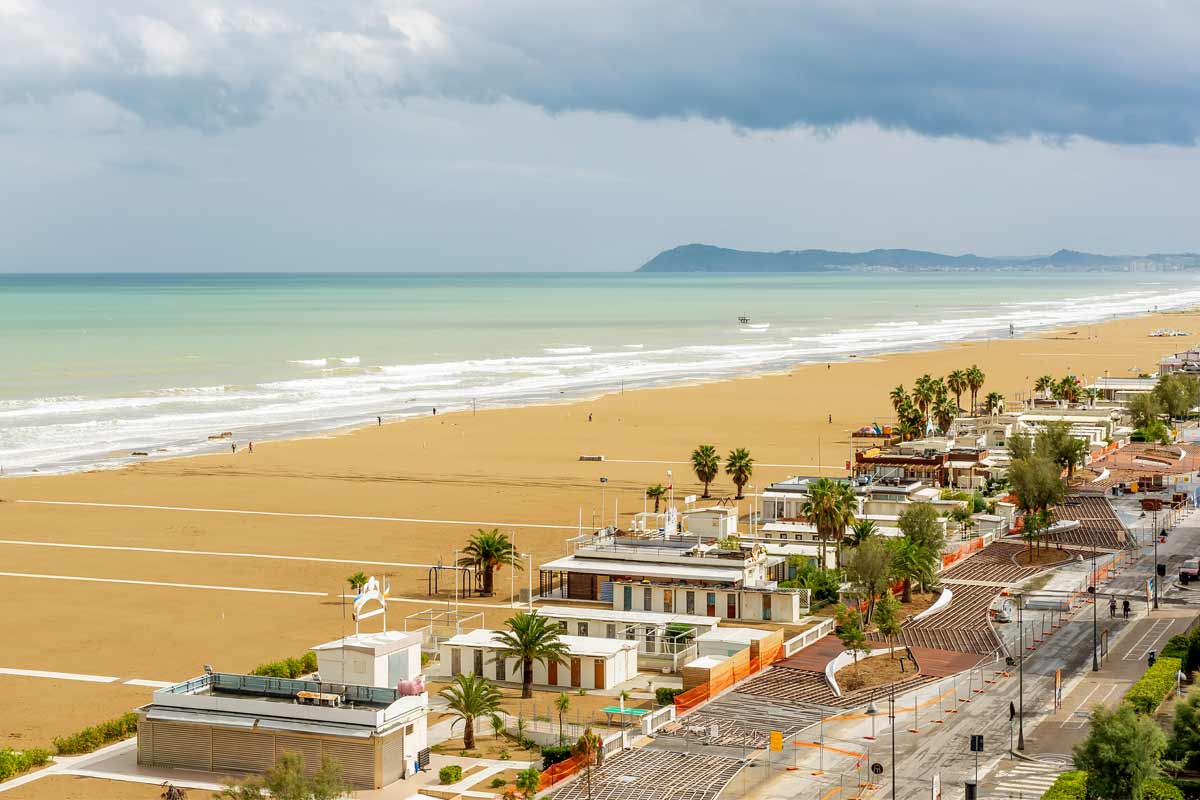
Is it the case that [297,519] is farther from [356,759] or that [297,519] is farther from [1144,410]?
[1144,410]

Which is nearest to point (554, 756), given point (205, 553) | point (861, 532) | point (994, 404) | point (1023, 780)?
point (1023, 780)

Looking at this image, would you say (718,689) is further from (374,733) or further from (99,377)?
(99,377)

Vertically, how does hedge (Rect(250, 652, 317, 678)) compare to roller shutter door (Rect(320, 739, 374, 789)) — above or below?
above

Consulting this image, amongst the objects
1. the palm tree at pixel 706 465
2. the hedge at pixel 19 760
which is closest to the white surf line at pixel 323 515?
the palm tree at pixel 706 465

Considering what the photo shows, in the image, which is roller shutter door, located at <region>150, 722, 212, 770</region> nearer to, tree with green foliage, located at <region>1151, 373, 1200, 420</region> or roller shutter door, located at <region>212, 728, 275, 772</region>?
roller shutter door, located at <region>212, 728, 275, 772</region>

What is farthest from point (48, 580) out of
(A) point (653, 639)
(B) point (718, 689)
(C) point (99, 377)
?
(C) point (99, 377)

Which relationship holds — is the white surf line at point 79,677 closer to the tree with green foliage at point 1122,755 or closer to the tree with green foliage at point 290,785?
the tree with green foliage at point 290,785

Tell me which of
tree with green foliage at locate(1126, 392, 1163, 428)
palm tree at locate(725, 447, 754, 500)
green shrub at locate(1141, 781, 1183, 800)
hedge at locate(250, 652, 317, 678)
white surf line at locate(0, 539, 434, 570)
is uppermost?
tree with green foliage at locate(1126, 392, 1163, 428)

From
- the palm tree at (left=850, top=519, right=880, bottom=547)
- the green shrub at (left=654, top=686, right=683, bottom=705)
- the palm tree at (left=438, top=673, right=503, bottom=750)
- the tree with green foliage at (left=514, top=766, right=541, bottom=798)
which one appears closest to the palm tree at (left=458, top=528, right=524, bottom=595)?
the palm tree at (left=850, top=519, right=880, bottom=547)
